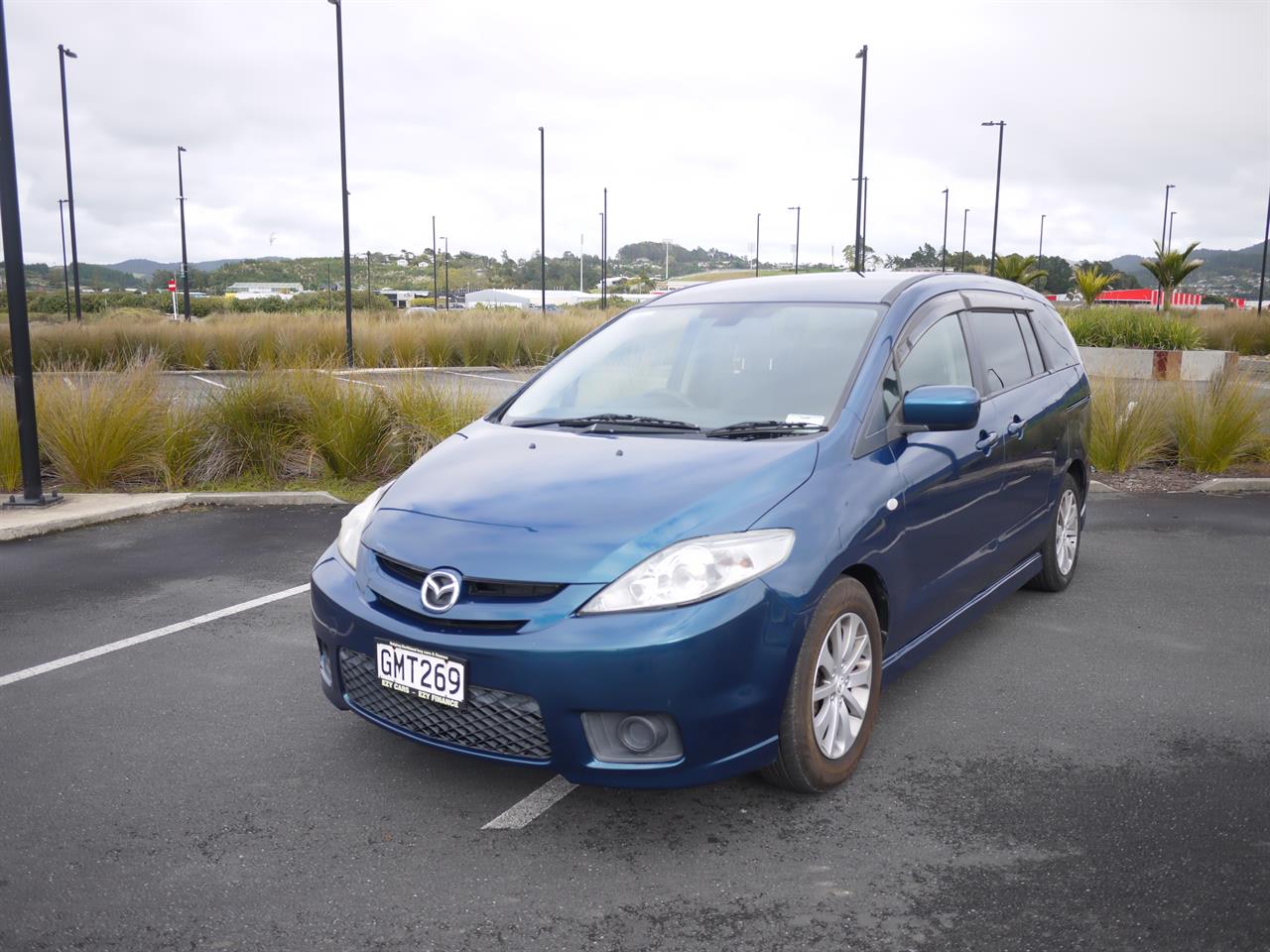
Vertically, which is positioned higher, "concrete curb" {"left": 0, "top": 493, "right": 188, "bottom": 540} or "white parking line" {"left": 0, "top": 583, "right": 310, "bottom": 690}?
"concrete curb" {"left": 0, "top": 493, "right": 188, "bottom": 540}

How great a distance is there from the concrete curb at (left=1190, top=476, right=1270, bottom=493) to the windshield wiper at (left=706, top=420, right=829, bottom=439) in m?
7.05

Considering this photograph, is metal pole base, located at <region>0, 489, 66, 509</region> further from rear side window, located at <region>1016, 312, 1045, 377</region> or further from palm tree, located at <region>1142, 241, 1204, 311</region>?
palm tree, located at <region>1142, 241, 1204, 311</region>

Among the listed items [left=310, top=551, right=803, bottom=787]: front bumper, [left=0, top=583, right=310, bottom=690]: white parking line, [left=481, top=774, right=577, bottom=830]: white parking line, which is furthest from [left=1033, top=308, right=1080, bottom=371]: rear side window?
[left=0, top=583, right=310, bottom=690]: white parking line

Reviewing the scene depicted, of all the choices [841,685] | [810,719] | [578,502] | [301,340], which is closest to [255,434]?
[578,502]

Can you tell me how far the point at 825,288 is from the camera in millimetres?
4895

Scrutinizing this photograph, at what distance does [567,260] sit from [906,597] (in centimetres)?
17813

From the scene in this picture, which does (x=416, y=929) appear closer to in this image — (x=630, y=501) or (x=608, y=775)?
(x=608, y=775)

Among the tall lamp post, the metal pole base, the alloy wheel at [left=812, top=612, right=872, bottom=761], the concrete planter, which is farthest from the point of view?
the concrete planter

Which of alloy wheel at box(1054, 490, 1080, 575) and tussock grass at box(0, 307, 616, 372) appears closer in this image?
alloy wheel at box(1054, 490, 1080, 575)

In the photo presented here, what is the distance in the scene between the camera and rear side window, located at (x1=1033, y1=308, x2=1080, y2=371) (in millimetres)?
6039

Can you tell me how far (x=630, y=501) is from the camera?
351 centimetres

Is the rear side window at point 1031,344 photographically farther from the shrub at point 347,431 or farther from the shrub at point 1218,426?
the shrub at point 347,431

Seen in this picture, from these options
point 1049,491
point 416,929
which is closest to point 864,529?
point 416,929

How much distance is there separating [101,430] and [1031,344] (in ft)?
25.6
